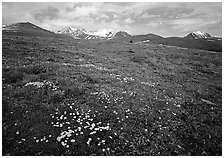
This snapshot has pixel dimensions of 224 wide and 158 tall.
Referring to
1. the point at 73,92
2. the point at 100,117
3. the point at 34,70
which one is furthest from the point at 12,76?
the point at 100,117

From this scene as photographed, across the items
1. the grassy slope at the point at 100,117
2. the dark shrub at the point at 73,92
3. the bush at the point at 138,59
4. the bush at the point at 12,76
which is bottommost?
the grassy slope at the point at 100,117

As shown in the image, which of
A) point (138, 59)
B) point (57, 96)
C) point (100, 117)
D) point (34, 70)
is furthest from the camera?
point (138, 59)

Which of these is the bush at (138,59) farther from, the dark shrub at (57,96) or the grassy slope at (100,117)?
the dark shrub at (57,96)

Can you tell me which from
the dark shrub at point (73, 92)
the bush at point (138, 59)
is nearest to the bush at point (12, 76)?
the dark shrub at point (73, 92)

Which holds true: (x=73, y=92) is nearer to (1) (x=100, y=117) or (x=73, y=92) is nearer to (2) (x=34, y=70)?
(1) (x=100, y=117)

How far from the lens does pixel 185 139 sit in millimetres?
11500

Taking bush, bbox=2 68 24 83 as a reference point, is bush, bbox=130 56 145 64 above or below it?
above

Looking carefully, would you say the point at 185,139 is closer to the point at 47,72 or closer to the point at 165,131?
the point at 165,131

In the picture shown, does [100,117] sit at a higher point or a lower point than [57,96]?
lower

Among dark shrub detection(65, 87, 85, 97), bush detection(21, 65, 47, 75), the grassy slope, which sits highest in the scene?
bush detection(21, 65, 47, 75)

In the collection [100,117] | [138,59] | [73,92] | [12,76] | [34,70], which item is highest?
[138,59]

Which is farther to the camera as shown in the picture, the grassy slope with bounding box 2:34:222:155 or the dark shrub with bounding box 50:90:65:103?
the dark shrub with bounding box 50:90:65:103

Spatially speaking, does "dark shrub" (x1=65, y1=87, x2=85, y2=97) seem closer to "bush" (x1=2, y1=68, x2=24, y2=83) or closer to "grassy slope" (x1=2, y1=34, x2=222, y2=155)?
"grassy slope" (x1=2, y1=34, x2=222, y2=155)

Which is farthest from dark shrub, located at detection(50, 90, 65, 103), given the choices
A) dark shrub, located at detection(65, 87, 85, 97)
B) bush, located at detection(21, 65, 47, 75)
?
bush, located at detection(21, 65, 47, 75)
